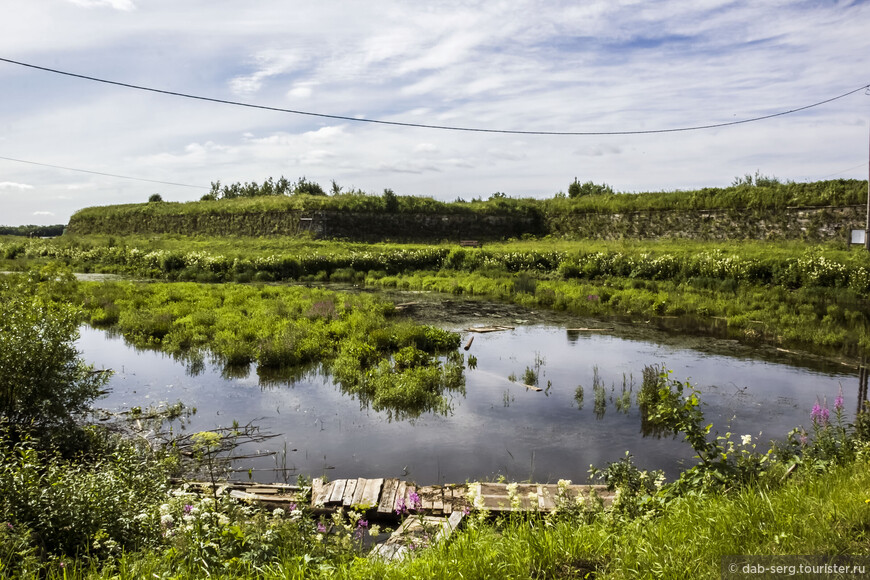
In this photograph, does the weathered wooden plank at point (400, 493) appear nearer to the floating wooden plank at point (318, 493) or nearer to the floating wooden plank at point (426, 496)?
the floating wooden plank at point (426, 496)

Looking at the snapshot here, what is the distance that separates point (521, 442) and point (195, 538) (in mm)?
5940

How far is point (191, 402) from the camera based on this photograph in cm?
1118

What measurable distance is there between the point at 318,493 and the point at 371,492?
67 cm

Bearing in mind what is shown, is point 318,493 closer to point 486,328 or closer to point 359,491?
point 359,491

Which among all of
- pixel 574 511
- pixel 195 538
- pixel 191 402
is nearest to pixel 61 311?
pixel 191 402

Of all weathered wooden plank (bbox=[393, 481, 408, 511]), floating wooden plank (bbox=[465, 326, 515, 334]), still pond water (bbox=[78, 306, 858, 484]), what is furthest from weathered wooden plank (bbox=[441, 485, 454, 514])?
floating wooden plank (bbox=[465, 326, 515, 334])

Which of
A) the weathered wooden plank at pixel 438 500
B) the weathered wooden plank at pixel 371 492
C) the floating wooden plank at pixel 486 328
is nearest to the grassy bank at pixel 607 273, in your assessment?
the floating wooden plank at pixel 486 328

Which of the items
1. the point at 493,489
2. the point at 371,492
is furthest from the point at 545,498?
the point at 371,492

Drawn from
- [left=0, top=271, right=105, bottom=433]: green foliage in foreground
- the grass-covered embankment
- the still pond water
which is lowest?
the still pond water

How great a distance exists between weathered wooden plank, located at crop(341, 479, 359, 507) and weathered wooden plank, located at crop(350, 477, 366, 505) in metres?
0.04

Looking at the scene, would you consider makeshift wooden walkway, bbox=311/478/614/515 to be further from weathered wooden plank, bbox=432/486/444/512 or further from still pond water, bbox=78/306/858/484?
still pond water, bbox=78/306/858/484

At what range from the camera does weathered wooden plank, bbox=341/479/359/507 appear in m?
6.50

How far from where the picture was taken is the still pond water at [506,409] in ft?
27.7

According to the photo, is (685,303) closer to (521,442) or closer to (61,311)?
(521,442)
